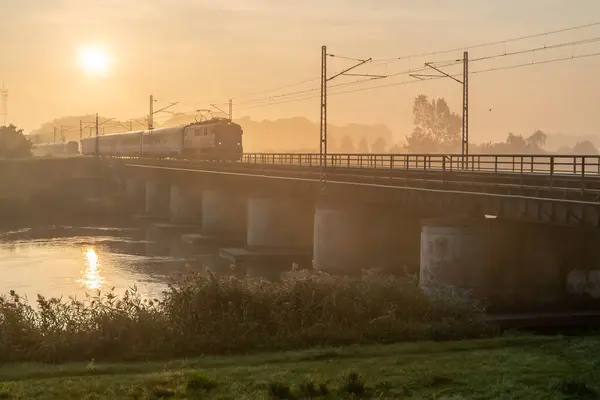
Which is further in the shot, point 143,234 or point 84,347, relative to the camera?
point 143,234

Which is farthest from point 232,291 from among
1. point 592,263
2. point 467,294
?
point 592,263

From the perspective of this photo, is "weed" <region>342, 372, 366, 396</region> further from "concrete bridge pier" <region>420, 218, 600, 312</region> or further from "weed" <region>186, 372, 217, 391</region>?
"concrete bridge pier" <region>420, 218, 600, 312</region>

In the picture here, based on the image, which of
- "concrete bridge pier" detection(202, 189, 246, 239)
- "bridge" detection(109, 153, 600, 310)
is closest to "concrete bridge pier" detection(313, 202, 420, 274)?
"bridge" detection(109, 153, 600, 310)

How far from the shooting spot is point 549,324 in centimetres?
3127

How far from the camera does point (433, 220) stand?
3628 cm

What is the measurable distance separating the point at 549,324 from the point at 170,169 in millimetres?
61961

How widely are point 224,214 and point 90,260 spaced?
19.9 meters

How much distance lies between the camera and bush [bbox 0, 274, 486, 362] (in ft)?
69.2

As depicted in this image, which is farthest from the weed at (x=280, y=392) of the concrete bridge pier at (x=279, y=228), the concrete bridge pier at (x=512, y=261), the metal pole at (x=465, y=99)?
the concrete bridge pier at (x=279, y=228)

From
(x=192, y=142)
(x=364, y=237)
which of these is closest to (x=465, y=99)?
(x=364, y=237)

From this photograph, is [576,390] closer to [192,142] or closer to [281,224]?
[281,224]

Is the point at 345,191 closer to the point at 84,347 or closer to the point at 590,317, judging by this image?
the point at 590,317

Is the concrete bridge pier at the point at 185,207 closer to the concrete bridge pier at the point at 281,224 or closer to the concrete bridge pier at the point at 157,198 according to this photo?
the concrete bridge pier at the point at 157,198

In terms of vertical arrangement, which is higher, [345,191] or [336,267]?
[345,191]
